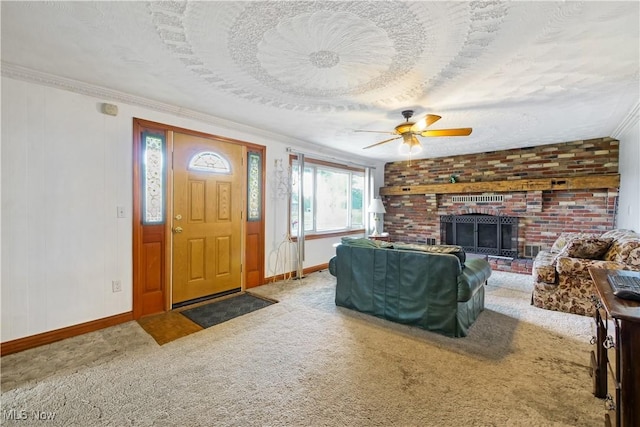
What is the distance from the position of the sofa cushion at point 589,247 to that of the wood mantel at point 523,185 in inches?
79.4

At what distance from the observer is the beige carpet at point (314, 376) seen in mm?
1609

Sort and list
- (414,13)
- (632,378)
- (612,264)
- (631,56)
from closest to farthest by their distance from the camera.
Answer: (632,378), (414,13), (631,56), (612,264)

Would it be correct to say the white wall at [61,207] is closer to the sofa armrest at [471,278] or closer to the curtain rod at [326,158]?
the curtain rod at [326,158]

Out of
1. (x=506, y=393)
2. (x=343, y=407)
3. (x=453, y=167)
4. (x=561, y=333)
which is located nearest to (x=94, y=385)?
(x=343, y=407)

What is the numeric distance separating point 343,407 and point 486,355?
1320 millimetres

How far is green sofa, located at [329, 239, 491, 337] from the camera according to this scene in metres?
2.53

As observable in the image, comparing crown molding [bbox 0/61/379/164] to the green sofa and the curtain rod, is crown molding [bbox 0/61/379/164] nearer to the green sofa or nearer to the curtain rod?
the curtain rod

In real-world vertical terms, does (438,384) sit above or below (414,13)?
below

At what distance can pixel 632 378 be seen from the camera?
1.07 m

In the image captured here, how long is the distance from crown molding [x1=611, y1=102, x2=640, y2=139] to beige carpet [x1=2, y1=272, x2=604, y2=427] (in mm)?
2380

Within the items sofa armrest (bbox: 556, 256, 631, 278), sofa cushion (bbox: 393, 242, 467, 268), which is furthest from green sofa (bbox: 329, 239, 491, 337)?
sofa armrest (bbox: 556, 256, 631, 278)

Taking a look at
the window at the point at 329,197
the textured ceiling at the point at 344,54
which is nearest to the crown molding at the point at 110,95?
the textured ceiling at the point at 344,54

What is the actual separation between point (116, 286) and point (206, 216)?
116 cm

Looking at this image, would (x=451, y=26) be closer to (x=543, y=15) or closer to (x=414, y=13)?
(x=414, y=13)
